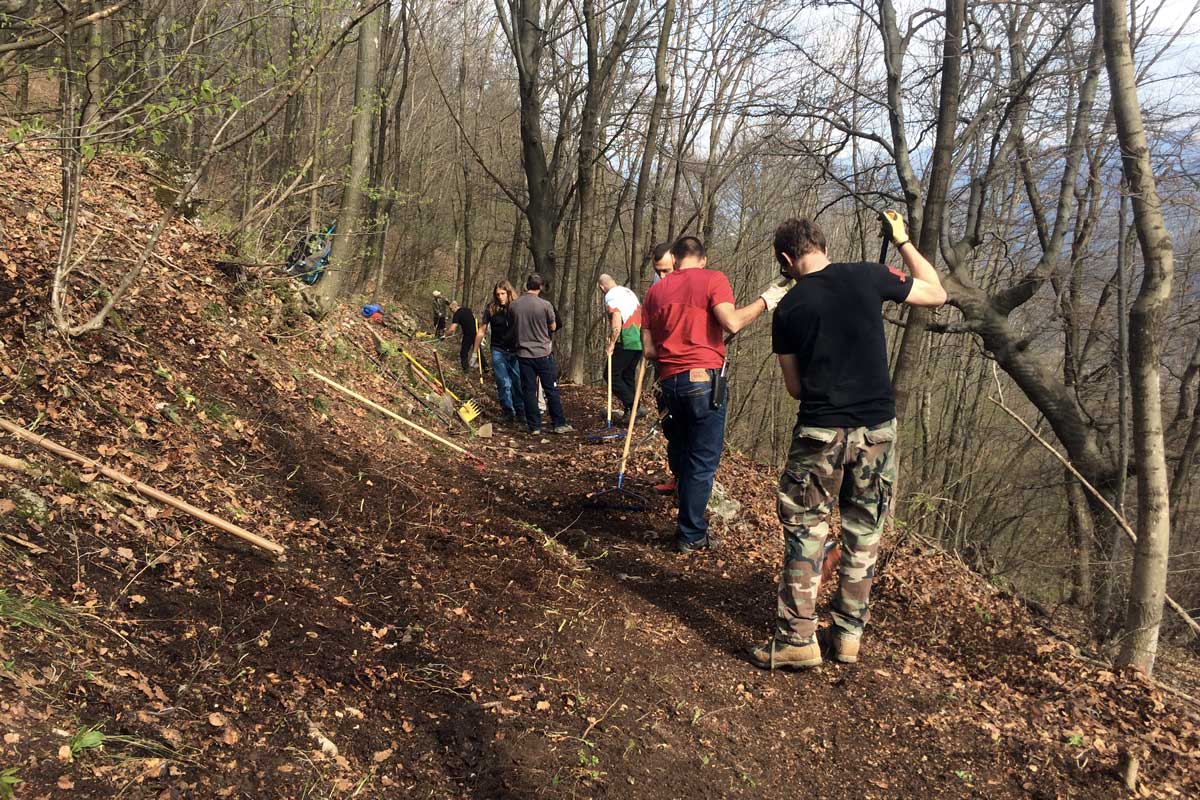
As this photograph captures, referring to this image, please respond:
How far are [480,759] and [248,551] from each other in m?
1.87

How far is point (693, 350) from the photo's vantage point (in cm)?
486

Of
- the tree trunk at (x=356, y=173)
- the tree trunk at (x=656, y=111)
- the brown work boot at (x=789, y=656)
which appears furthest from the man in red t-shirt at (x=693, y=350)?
the tree trunk at (x=656, y=111)

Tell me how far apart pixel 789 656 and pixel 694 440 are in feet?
5.36

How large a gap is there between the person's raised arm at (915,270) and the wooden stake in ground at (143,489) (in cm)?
359

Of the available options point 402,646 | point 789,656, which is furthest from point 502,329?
point 789,656

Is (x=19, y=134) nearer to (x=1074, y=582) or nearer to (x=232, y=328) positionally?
(x=232, y=328)

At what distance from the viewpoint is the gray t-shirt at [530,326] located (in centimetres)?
938

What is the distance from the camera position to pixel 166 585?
3312 millimetres

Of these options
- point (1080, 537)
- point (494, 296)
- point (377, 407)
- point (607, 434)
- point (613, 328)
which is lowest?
point (1080, 537)

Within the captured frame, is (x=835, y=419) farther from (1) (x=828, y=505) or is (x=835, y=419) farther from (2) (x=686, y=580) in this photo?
(2) (x=686, y=580)

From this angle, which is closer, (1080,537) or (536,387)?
(536,387)

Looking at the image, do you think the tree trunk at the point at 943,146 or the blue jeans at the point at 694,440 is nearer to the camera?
the blue jeans at the point at 694,440

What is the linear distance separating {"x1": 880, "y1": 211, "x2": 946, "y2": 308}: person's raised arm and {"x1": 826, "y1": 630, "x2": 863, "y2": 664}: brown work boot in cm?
174

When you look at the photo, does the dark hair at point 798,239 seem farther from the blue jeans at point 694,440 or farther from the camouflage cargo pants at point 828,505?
the blue jeans at point 694,440
